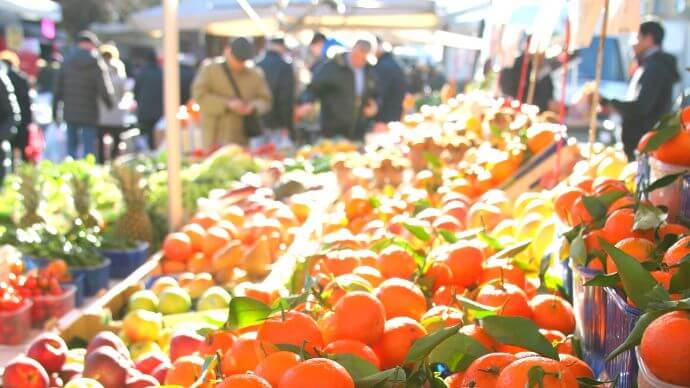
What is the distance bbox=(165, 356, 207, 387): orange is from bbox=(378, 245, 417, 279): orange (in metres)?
0.52

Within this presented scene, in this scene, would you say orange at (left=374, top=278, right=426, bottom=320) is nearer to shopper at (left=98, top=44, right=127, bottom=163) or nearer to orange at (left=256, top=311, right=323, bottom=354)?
orange at (left=256, top=311, right=323, bottom=354)

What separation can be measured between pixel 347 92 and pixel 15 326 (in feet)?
18.5

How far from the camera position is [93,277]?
3531 mm

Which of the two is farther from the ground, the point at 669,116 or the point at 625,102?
the point at 669,116

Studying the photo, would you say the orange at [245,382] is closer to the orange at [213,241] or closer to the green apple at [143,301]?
the green apple at [143,301]

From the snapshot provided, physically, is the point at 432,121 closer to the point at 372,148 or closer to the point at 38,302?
the point at 372,148

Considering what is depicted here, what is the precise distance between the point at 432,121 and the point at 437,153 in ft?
5.81

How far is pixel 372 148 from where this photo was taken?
5410 mm

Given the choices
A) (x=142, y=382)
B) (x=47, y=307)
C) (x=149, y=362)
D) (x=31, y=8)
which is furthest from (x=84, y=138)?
(x=142, y=382)

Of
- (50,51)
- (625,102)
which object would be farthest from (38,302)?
(50,51)

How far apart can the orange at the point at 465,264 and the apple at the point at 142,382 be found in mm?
827

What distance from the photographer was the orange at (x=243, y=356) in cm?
142

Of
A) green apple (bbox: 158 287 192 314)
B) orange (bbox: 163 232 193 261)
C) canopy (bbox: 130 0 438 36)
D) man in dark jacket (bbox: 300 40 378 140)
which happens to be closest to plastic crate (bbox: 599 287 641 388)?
green apple (bbox: 158 287 192 314)

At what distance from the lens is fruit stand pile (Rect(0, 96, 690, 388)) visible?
1.16 metres
